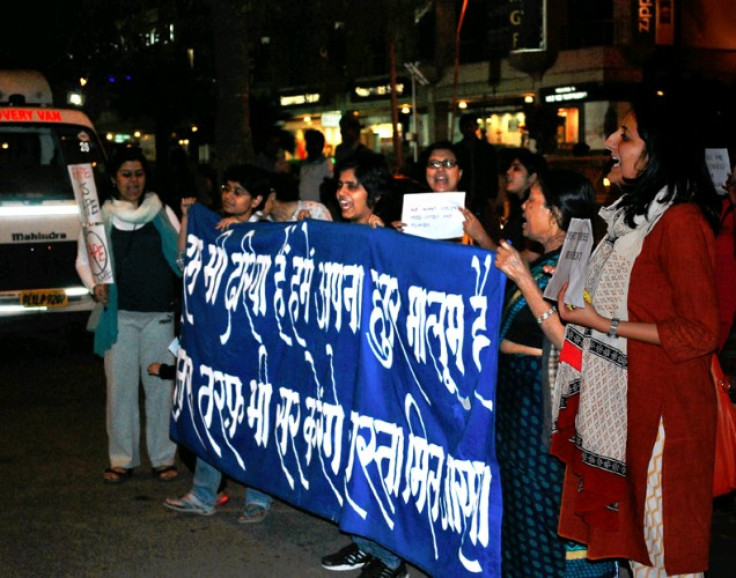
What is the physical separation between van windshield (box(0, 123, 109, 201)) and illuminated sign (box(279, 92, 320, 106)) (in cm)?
2750

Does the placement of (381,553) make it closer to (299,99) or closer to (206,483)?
(206,483)

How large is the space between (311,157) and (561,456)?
28.6 feet

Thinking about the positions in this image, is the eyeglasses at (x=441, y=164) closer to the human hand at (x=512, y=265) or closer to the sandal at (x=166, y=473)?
the human hand at (x=512, y=265)

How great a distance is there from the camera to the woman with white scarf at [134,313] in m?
6.90

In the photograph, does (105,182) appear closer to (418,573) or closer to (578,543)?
(418,573)

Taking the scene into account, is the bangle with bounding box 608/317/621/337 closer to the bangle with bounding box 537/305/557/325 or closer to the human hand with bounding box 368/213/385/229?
the bangle with bounding box 537/305/557/325

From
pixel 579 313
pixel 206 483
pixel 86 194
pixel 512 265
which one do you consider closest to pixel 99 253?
pixel 86 194

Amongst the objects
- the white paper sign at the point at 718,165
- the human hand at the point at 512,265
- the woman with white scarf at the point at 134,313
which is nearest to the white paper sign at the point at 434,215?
the human hand at the point at 512,265

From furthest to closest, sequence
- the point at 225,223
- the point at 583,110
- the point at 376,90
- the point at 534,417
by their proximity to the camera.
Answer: the point at 376,90 < the point at 583,110 < the point at 225,223 < the point at 534,417

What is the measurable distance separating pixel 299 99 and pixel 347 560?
35713mm

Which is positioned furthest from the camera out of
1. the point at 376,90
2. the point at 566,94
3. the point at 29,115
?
the point at 376,90

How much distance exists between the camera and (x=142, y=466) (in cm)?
738

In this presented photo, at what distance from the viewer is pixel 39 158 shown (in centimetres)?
1221

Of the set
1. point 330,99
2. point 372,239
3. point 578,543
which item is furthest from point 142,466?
point 330,99
